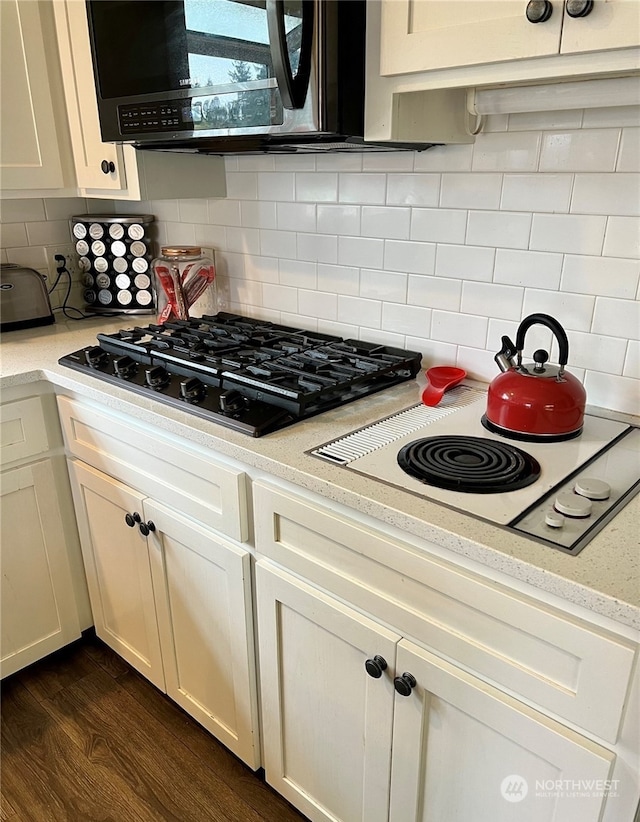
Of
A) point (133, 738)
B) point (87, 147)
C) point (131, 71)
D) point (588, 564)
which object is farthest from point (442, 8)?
point (133, 738)

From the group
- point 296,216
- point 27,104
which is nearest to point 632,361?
point 296,216

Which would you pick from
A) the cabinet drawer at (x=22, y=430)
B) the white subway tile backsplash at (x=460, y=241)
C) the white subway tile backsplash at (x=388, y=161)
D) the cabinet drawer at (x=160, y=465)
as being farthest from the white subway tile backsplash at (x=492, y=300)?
the cabinet drawer at (x=22, y=430)

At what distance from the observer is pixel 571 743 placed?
85 centimetres

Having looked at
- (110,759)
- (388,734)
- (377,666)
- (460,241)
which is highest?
(460,241)

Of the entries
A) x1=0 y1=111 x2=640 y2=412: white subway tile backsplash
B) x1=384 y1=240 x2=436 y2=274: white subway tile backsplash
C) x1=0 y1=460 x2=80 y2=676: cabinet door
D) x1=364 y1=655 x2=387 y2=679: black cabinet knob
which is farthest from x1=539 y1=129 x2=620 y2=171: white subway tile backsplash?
x1=0 y1=460 x2=80 y2=676: cabinet door

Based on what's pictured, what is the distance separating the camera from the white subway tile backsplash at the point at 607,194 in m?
1.19

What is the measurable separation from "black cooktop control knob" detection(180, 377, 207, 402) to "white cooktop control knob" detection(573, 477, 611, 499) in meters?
0.79

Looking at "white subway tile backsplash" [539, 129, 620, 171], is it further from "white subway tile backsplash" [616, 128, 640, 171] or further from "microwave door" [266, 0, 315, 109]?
"microwave door" [266, 0, 315, 109]

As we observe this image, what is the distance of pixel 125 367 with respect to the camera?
1.56m

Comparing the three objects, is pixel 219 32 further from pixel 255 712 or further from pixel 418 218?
pixel 255 712

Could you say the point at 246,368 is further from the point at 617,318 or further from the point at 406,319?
the point at 617,318

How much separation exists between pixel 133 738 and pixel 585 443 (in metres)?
1.41

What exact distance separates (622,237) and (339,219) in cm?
73

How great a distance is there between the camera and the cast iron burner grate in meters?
1.02
